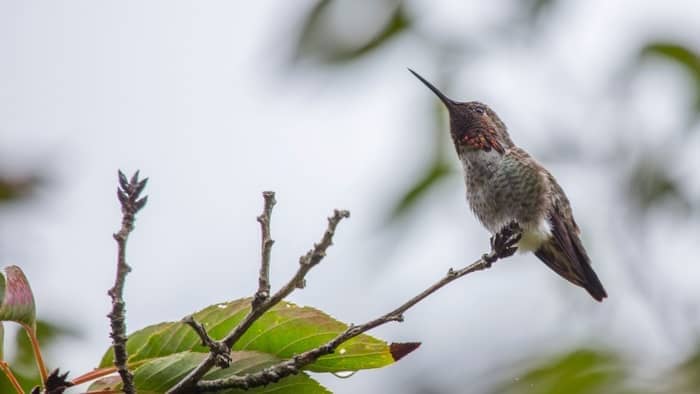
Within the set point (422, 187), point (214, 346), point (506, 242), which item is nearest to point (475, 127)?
point (422, 187)

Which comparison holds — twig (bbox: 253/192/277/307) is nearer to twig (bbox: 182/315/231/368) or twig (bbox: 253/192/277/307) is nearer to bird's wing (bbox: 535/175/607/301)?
twig (bbox: 182/315/231/368)

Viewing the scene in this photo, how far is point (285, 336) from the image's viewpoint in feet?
6.82

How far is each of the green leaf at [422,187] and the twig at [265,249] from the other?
2191mm

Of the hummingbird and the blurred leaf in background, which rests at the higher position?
the hummingbird

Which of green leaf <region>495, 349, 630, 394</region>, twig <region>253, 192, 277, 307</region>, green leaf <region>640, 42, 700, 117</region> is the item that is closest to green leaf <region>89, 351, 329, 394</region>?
twig <region>253, 192, 277, 307</region>

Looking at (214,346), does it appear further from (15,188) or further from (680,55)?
(680,55)

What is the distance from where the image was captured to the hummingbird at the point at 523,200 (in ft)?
15.9

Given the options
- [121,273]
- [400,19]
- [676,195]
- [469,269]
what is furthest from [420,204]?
[121,273]

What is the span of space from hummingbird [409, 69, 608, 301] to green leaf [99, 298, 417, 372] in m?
2.65

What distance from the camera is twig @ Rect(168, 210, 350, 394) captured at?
5.86 feet

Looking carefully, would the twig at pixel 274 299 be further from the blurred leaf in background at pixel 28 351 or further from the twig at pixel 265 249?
the blurred leaf in background at pixel 28 351

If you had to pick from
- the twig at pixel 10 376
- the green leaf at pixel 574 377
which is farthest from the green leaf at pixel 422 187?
the twig at pixel 10 376

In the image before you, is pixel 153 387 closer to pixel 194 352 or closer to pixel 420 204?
pixel 194 352

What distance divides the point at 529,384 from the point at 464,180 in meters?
3.35
